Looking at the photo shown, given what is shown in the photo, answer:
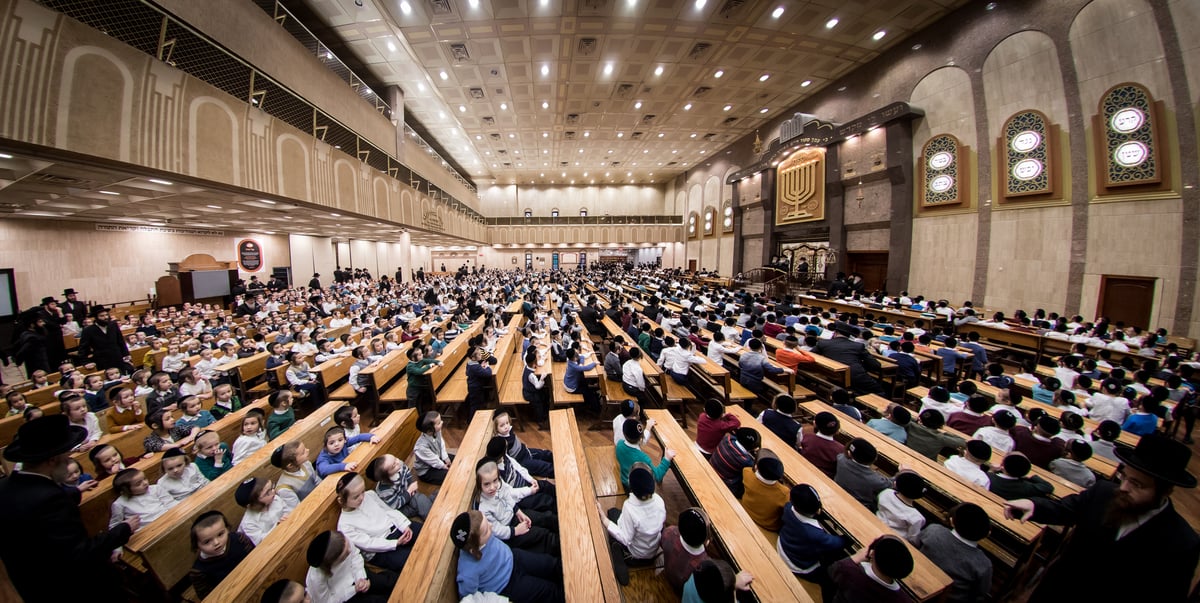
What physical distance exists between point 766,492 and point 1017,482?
202 centimetres

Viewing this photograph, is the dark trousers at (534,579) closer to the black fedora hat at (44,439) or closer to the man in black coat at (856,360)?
the black fedora hat at (44,439)

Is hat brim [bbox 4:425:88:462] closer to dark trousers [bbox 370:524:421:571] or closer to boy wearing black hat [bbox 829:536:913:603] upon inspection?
dark trousers [bbox 370:524:421:571]

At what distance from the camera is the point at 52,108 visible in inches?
144

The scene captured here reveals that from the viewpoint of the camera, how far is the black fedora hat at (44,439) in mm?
1866

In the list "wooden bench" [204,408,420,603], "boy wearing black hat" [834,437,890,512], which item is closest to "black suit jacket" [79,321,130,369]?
"wooden bench" [204,408,420,603]

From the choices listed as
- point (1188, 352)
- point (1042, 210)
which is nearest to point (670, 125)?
point (1042, 210)

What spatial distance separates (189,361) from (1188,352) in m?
19.0

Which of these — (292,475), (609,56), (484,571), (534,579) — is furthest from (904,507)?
(609,56)

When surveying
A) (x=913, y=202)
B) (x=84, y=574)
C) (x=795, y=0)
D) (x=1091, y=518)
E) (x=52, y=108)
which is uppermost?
(x=795, y=0)

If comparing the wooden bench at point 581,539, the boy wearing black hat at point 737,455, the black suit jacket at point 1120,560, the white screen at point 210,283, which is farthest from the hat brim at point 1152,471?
the white screen at point 210,283

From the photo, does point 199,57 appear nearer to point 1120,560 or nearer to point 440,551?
point 440,551

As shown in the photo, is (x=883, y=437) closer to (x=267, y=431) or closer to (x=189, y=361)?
(x=267, y=431)

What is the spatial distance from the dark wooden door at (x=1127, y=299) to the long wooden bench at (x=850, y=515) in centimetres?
1160

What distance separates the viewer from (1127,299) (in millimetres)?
8188
